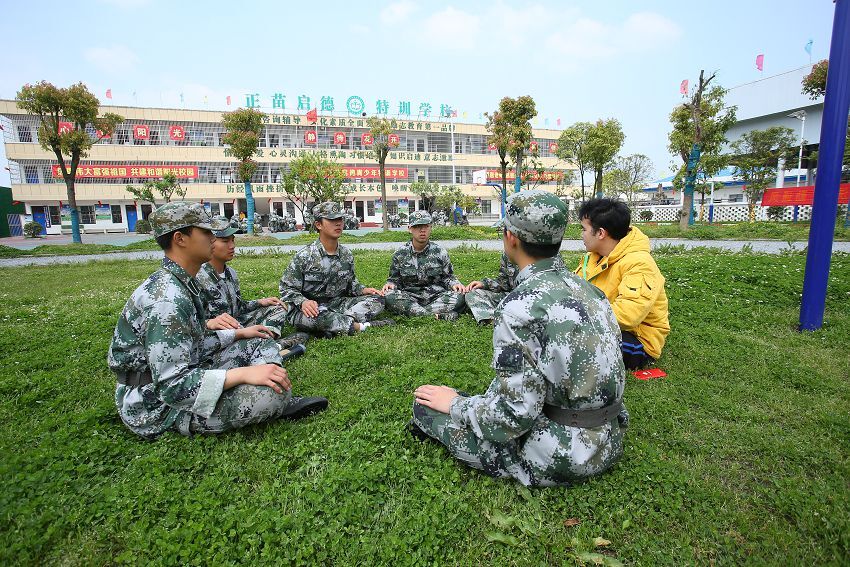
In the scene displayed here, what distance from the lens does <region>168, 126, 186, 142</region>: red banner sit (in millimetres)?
44369

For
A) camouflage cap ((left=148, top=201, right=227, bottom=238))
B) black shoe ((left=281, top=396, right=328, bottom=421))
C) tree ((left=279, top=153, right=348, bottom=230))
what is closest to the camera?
camouflage cap ((left=148, top=201, right=227, bottom=238))

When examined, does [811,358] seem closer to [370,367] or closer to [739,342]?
[739,342]

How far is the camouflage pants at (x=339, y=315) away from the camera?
5.76m

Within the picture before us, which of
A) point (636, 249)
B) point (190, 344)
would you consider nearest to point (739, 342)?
point (636, 249)

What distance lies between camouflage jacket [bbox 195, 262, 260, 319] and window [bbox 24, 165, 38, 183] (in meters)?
50.5

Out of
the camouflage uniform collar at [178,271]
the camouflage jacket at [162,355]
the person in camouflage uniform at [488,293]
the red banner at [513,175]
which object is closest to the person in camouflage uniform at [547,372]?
the camouflage jacket at [162,355]

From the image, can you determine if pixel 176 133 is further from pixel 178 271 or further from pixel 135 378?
pixel 135 378

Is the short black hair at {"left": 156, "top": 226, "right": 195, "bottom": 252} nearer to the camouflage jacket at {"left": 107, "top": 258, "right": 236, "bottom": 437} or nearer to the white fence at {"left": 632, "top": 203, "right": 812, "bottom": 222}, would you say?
the camouflage jacket at {"left": 107, "top": 258, "right": 236, "bottom": 437}

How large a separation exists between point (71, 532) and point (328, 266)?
417cm

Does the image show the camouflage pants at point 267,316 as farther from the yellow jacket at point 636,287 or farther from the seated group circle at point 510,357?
the yellow jacket at point 636,287

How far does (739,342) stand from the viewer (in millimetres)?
5137

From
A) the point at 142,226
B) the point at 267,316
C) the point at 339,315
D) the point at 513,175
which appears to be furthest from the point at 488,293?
the point at 513,175

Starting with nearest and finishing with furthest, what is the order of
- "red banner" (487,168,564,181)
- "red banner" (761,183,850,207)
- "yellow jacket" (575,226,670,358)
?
1. "yellow jacket" (575,226,670,358)
2. "red banner" (761,183,850,207)
3. "red banner" (487,168,564,181)

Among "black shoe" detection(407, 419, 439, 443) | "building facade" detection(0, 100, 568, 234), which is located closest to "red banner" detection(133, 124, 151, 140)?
"building facade" detection(0, 100, 568, 234)
